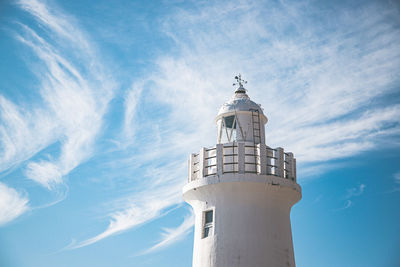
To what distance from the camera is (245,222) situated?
12.1m

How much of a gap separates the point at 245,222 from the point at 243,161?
1.84 meters

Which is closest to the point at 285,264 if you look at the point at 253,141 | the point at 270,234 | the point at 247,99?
the point at 270,234

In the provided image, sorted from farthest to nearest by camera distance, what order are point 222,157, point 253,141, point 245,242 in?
point 253,141 < point 222,157 < point 245,242

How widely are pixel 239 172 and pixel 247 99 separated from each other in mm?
3511

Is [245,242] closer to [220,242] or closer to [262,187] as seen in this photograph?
[220,242]

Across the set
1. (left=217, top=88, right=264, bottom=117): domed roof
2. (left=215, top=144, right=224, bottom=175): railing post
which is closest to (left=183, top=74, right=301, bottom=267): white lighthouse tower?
(left=215, top=144, right=224, bottom=175): railing post

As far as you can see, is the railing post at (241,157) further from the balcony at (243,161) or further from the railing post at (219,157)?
the railing post at (219,157)

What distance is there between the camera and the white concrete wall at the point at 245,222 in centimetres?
1189

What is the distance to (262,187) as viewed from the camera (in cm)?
1241

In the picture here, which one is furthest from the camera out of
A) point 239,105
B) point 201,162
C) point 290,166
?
point 239,105

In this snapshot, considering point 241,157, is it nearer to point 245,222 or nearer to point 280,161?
point 280,161

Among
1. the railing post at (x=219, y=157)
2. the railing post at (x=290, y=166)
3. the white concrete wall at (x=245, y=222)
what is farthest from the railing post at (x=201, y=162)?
the railing post at (x=290, y=166)

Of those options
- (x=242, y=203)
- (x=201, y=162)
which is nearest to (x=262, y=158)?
(x=242, y=203)

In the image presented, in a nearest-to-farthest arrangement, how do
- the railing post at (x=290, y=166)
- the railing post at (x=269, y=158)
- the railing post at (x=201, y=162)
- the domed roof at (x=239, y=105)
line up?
the railing post at (x=269, y=158), the railing post at (x=201, y=162), the railing post at (x=290, y=166), the domed roof at (x=239, y=105)
